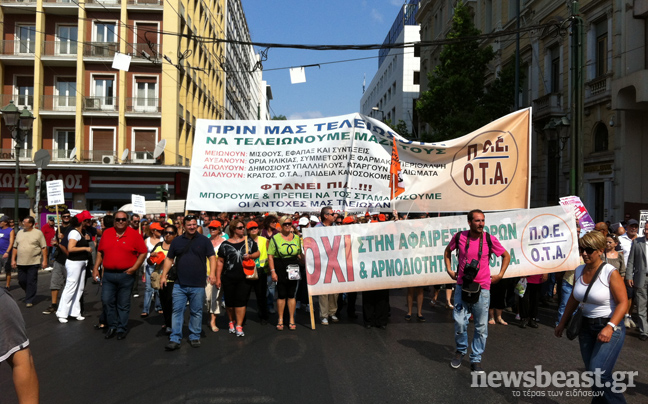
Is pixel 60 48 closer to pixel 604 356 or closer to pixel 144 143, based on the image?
Result: pixel 144 143

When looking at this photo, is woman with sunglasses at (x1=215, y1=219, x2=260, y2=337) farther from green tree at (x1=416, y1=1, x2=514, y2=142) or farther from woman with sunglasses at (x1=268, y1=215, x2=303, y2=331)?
green tree at (x1=416, y1=1, x2=514, y2=142)

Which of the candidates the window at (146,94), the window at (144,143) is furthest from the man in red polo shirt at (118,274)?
the window at (146,94)

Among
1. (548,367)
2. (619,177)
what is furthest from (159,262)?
(619,177)

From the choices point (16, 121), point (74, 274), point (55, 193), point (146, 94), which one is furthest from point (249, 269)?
point (146, 94)

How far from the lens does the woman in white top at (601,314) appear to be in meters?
4.03

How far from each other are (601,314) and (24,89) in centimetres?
3453

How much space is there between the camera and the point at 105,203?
32344mm

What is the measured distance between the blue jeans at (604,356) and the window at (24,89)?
33.5m

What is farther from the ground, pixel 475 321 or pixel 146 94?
pixel 146 94

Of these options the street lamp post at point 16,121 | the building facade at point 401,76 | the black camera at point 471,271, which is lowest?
the black camera at point 471,271

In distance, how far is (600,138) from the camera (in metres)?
20.5

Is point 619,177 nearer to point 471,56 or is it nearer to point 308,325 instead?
point 471,56

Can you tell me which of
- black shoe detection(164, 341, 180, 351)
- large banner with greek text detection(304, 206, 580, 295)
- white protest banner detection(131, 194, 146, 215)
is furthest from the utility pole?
white protest banner detection(131, 194, 146, 215)

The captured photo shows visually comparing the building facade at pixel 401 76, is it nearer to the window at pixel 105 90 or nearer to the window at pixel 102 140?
the window at pixel 105 90
